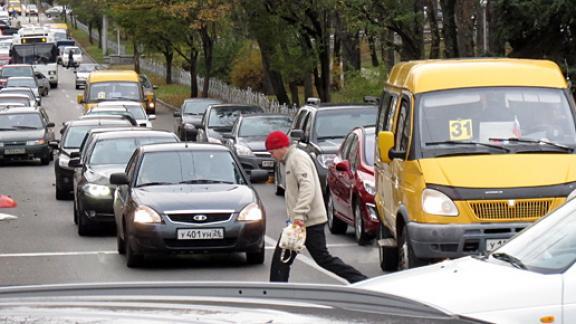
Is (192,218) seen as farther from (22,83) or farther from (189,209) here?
(22,83)

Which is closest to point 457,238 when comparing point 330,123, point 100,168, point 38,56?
point 100,168

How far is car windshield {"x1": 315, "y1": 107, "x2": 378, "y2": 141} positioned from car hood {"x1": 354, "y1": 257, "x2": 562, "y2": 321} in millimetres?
15390

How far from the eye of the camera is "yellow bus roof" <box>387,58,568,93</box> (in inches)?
536

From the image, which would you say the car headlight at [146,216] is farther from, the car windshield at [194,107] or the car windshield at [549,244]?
the car windshield at [194,107]

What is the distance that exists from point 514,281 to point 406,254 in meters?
5.96

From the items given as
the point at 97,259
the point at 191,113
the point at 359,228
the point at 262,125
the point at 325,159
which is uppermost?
A: the point at 359,228

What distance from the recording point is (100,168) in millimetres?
20703

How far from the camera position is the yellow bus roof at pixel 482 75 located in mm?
13625

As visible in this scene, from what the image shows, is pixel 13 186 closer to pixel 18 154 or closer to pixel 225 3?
pixel 18 154

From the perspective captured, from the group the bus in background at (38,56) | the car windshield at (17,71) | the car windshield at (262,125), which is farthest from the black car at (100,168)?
the bus in background at (38,56)

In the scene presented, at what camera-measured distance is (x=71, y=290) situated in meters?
4.30

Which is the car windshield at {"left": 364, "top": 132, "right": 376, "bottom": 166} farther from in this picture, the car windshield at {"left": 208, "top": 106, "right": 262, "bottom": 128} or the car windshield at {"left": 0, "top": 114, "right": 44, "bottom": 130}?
the car windshield at {"left": 0, "top": 114, "right": 44, "bottom": 130}

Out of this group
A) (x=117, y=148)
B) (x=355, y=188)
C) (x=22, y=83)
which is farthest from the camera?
(x=22, y=83)

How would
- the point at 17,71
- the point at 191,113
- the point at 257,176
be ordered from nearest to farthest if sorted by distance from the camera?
the point at 257,176 → the point at 191,113 → the point at 17,71
